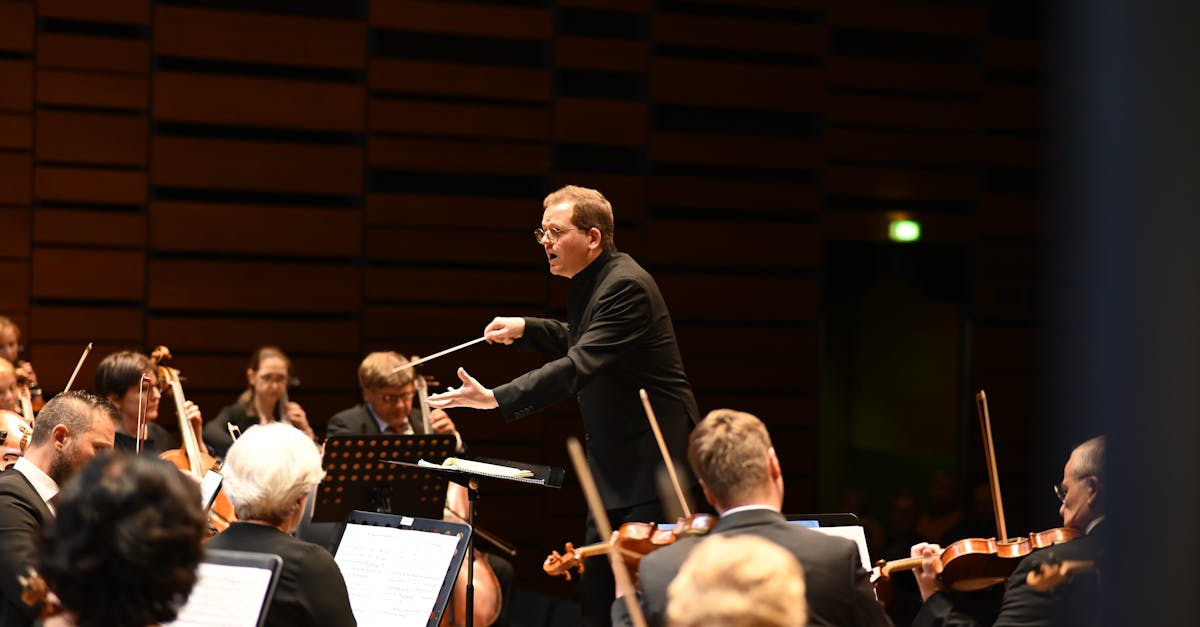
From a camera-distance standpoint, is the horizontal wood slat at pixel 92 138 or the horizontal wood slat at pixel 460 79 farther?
the horizontal wood slat at pixel 460 79

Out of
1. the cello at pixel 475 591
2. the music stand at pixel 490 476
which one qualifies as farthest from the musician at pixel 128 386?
the music stand at pixel 490 476

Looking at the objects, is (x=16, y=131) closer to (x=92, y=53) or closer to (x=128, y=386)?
(x=92, y=53)

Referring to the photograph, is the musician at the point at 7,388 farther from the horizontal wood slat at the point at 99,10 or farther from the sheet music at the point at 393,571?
the horizontal wood slat at the point at 99,10

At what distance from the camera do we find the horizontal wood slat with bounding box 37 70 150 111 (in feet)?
22.1

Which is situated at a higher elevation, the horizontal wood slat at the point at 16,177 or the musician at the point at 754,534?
the horizontal wood slat at the point at 16,177

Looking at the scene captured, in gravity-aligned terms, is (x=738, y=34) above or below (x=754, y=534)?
above

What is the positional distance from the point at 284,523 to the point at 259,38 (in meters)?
4.86

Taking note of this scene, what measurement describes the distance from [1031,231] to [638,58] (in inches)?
113

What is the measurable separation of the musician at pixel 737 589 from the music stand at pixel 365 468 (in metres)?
2.83

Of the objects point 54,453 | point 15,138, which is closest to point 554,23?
point 15,138

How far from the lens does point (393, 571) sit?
3.37 m

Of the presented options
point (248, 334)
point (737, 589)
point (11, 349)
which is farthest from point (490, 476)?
point (248, 334)

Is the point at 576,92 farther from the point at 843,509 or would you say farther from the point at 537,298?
the point at 843,509

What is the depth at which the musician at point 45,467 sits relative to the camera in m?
2.99
